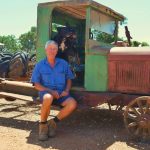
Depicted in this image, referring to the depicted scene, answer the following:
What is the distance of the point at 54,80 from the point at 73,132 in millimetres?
960

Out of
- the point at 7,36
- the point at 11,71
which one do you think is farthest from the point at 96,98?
the point at 7,36

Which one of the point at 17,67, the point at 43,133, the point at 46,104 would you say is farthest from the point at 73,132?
the point at 17,67

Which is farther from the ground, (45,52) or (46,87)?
(45,52)

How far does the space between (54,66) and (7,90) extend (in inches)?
63.9

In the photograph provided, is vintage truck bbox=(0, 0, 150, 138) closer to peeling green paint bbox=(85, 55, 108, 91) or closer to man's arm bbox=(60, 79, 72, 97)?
peeling green paint bbox=(85, 55, 108, 91)

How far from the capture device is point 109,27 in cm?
772

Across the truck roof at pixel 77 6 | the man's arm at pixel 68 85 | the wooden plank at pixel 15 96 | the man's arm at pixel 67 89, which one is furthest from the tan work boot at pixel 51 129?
the truck roof at pixel 77 6

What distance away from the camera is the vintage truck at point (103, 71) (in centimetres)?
595

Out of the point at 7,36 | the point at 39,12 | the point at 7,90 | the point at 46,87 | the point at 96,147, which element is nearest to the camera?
the point at 96,147

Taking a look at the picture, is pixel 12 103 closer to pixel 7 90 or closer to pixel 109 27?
pixel 7 90

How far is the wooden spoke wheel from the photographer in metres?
5.77

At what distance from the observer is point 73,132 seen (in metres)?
6.41

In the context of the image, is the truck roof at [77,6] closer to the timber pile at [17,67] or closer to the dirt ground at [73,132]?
the dirt ground at [73,132]

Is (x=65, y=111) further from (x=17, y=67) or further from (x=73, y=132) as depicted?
(x=17, y=67)
